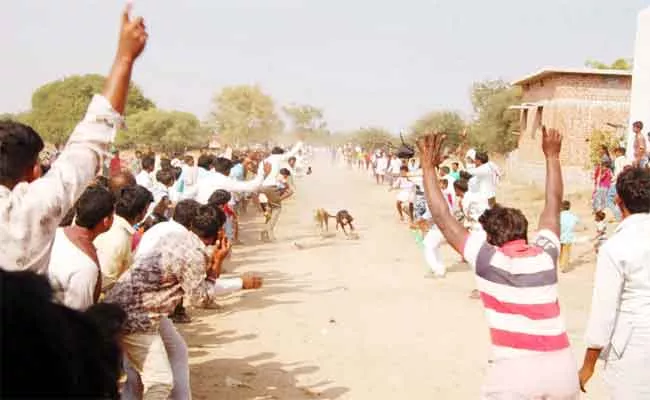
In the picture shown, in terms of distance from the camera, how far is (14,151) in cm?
210

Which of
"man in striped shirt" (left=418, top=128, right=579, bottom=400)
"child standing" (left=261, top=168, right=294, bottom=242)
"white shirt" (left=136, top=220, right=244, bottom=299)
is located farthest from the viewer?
"child standing" (left=261, top=168, right=294, bottom=242)

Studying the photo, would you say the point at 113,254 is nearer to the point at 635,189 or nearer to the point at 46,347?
the point at 635,189

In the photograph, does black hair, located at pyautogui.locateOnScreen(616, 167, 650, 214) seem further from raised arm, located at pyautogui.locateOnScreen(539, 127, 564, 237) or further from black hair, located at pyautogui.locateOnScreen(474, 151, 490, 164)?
black hair, located at pyautogui.locateOnScreen(474, 151, 490, 164)

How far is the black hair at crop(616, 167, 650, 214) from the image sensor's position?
3.20m

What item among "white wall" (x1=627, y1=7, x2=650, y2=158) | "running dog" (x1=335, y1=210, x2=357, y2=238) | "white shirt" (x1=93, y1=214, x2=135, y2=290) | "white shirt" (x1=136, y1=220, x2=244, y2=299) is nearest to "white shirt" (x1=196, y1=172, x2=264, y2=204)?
"white shirt" (x1=93, y1=214, x2=135, y2=290)

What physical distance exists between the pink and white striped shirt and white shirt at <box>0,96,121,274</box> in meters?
1.75

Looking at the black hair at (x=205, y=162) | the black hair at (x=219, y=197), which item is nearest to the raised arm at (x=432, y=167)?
the black hair at (x=219, y=197)

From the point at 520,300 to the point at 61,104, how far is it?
55.2 metres

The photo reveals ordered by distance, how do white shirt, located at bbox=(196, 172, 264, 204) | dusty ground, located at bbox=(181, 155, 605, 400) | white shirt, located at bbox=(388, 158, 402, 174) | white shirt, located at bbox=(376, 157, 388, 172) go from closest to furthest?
dusty ground, located at bbox=(181, 155, 605, 400) → white shirt, located at bbox=(196, 172, 264, 204) → white shirt, located at bbox=(388, 158, 402, 174) → white shirt, located at bbox=(376, 157, 388, 172)

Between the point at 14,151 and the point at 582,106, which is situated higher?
the point at 582,106

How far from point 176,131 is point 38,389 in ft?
190

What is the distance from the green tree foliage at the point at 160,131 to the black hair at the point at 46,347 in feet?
177

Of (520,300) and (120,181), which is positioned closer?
(520,300)

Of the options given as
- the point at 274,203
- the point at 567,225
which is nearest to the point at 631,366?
the point at 567,225
